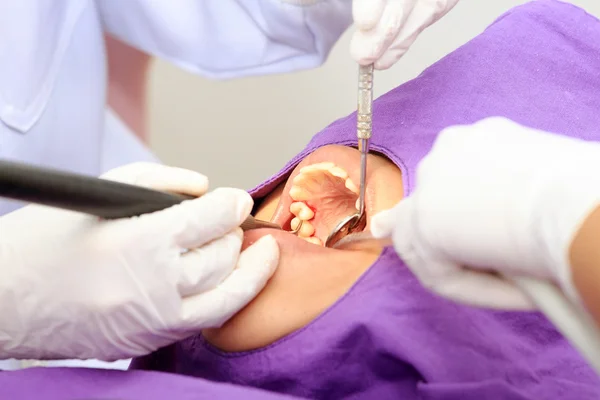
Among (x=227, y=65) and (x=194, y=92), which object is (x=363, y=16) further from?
(x=194, y=92)

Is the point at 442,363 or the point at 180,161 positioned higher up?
the point at 442,363

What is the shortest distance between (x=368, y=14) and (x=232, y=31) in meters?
0.39

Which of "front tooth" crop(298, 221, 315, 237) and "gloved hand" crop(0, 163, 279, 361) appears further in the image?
"front tooth" crop(298, 221, 315, 237)

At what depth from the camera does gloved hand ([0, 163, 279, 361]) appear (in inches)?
23.9

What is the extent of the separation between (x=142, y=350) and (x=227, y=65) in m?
0.64

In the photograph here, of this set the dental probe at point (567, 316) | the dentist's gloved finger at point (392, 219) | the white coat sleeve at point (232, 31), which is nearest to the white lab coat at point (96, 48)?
the white coat sleeve at point (232, 31)

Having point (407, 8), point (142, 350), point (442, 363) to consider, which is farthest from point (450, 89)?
point (142, 350)

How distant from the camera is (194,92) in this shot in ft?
5.59

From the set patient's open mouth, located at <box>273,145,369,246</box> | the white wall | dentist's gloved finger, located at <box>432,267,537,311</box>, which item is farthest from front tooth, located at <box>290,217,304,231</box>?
the white wall

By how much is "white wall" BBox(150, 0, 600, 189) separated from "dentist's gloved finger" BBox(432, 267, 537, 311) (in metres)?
1.08

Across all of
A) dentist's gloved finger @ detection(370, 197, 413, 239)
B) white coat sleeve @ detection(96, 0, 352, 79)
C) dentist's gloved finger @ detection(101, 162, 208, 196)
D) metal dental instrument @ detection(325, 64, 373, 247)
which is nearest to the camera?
dentist's gloved finger @ detection(370, 197, 413, 239)

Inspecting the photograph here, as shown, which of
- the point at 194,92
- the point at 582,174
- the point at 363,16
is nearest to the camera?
the point at 582,174

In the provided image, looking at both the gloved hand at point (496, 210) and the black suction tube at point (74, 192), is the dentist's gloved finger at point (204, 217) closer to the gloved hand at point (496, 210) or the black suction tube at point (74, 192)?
the black suction tube at point (74, 192)

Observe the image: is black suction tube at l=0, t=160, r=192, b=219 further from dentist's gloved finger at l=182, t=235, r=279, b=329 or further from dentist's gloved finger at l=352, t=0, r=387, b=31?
dentist's gloved finger at l=352, t=0, r=387, b=31
